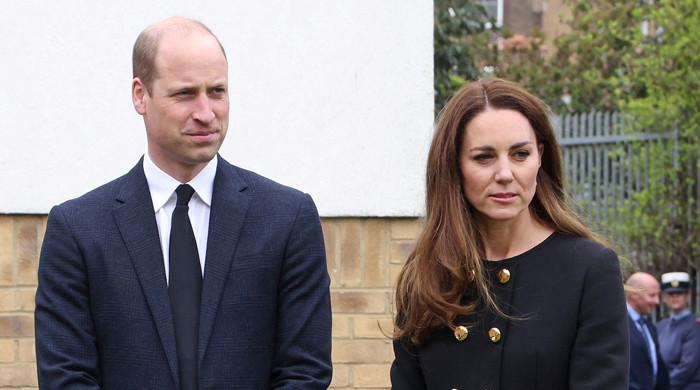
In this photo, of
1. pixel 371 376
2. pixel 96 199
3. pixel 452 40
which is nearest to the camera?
pixel 96 199

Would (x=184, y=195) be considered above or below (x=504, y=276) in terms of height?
above

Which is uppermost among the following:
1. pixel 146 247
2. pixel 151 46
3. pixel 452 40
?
pixel 452 40

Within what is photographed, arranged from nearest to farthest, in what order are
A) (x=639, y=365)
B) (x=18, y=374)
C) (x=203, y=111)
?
(x=203, y=111)
(x=18, y=374)
(x=639, y=365)

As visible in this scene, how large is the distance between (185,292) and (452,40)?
26.2 ft

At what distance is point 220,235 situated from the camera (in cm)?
394

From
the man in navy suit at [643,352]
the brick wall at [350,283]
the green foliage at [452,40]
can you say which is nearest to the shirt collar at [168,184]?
the brick wall at [350,283]

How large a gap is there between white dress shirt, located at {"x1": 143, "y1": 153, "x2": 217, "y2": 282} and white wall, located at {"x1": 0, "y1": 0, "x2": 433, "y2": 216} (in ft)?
6.72

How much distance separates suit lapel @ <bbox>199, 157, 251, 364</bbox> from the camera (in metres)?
3.85

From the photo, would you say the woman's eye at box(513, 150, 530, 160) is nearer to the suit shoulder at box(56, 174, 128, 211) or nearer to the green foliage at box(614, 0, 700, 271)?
the suit shoulder at box(56, 174, 128, 211)

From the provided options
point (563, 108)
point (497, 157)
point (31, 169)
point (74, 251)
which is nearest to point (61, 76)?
point (31, 169)

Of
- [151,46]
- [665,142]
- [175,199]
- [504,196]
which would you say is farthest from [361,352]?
A: [665,142]

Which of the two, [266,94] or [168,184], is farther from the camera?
[266,94]

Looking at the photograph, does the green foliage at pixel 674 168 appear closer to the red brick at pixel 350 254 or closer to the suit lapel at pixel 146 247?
the red brick at pixel 350 254

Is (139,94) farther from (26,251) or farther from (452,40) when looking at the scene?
(452,40)
